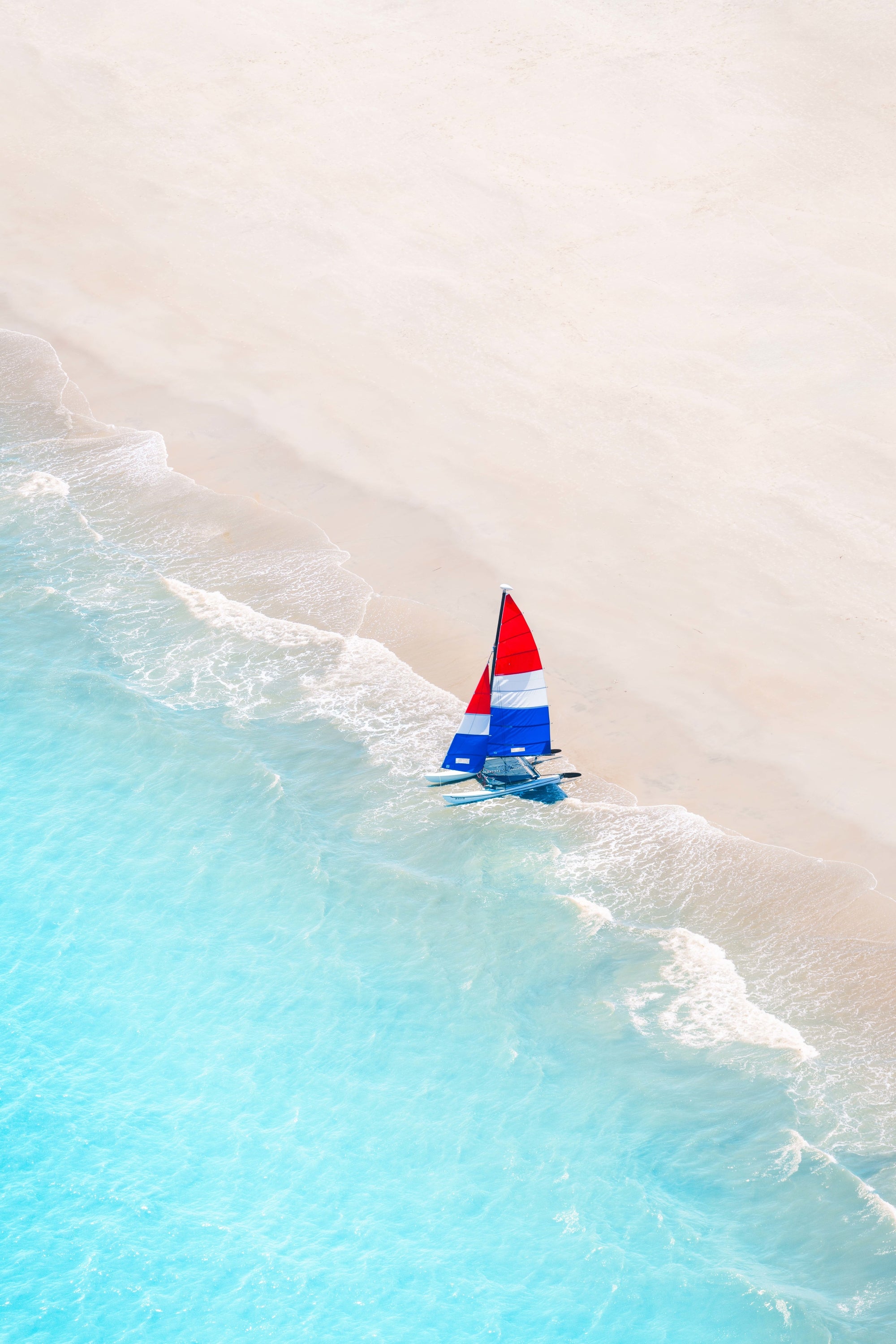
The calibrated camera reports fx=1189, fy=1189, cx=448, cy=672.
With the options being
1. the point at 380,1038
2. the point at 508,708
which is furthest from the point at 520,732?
the point at 380,1038

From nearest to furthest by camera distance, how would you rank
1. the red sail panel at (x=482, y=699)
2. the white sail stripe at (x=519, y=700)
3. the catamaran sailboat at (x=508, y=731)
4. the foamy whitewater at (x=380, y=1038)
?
the foamy whitewater at (x=380, y=1038)
the catamaran sailboat at (x=508, y=731)
the red sail panel at (x=482, y=699)
the white sail stripe at (x=519, y=700)

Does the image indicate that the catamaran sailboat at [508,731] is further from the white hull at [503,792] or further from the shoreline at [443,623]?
the shoreline at [443,623]

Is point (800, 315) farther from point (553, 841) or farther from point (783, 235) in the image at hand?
point (553, 841)

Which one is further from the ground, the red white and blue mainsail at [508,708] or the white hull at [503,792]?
the red white and blue mainsail at [508,708]

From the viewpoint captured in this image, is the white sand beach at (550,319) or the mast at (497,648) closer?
the mast at (497,648)

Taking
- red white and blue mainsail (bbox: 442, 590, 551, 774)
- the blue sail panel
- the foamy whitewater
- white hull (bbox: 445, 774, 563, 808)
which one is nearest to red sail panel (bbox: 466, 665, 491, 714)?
red white and blue mainsail (bbox: 442, 590, 551, 774)

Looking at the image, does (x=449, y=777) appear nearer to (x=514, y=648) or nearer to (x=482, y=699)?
(x=482, y=699)

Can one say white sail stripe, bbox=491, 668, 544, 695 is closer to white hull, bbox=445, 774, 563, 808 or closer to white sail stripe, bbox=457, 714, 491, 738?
white sail stripe, bbox=457, 714, 491, 738

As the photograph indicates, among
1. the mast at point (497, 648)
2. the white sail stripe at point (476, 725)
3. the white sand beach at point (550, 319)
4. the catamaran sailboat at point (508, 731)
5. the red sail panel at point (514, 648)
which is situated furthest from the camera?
the white sand beach at point (550, 319)

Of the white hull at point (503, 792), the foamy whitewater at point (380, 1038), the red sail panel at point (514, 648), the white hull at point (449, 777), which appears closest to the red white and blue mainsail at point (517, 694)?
the red sail panel at point (514, 648)
